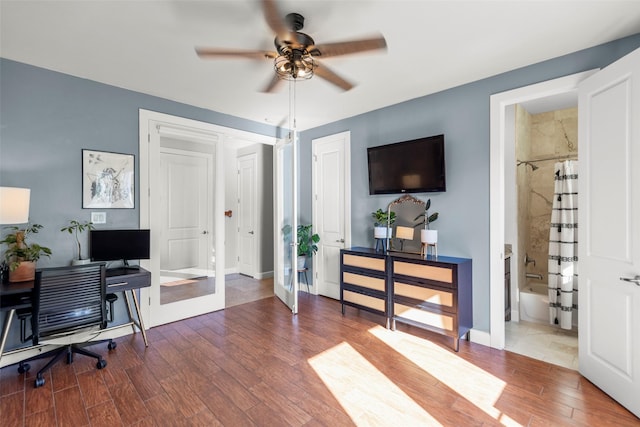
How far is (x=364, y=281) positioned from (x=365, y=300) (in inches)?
9.0

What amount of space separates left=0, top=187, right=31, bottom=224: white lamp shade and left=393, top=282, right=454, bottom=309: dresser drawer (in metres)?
3.46

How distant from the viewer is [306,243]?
4.59 meters

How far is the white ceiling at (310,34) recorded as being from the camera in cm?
191

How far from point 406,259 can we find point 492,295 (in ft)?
2.89

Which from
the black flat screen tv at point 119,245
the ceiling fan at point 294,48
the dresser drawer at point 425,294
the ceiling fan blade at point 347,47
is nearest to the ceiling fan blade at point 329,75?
the ceiling fan at point 294,48

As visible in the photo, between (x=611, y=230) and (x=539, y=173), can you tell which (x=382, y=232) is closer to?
(x=611, y=230)

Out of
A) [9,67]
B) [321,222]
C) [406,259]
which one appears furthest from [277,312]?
[9,67]

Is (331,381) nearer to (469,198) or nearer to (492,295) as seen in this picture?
(492,295)

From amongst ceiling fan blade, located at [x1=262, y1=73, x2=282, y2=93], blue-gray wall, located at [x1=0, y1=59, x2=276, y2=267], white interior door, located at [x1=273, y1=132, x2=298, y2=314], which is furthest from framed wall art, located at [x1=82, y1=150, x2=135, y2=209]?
white interior door, located at [x1=273, y1=132, x2=298, y2=314]

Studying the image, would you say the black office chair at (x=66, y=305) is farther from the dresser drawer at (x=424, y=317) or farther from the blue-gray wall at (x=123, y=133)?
the dresser drawer at (x=424, y=317)

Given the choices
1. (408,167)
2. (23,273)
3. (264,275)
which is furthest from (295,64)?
(264,275)

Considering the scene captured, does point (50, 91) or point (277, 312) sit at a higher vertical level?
point (50, 91)

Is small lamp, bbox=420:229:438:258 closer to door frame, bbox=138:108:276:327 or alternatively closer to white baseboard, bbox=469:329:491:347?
white baseboard, bbox=469:329:491:347

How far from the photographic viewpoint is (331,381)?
7.49 ft
